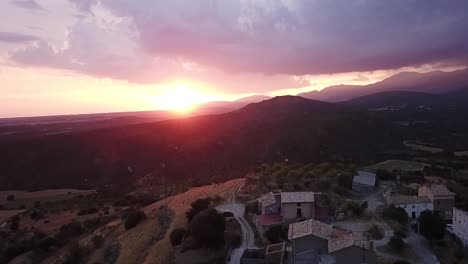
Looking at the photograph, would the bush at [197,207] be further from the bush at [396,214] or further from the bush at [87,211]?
the bush at [87,211]

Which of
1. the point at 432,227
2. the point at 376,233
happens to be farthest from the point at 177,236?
the point at 432,227

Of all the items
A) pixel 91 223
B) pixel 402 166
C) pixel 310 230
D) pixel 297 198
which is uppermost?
pixel 310 230

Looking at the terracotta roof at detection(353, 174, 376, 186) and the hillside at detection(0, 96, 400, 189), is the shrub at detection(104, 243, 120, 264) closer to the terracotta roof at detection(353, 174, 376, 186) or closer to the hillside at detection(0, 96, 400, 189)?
the terracotta roof at detection(353, 174, 376, 186)

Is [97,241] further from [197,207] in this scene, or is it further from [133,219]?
[197,207]

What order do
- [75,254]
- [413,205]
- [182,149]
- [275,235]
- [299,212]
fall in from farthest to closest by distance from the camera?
[182,149], [413,205], [75,254], [299,212], [275,235]

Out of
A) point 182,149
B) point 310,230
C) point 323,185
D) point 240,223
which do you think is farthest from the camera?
point 182,149

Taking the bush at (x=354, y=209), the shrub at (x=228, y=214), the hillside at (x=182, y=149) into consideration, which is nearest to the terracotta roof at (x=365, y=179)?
the bush at (x=354, y=209)

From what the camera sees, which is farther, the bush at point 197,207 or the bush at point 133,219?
the bush at point 133,219
